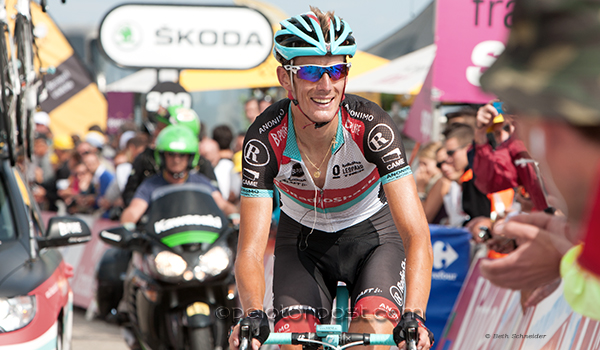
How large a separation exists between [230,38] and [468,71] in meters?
4.60

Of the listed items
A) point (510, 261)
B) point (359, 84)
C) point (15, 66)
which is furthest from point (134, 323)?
point (359, 84)

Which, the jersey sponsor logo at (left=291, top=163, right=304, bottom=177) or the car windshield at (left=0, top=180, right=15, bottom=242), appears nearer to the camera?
the jersey sponsor logo at (left=291, top=163, right=304, bottom=177)

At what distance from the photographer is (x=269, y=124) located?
3711mm

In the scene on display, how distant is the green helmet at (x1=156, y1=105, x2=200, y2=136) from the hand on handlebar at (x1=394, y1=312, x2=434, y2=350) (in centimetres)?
566

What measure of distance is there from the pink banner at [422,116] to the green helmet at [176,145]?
10.9 ft

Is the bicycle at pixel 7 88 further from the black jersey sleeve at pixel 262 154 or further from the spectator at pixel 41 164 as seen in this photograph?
the spectator at pixel 41 164

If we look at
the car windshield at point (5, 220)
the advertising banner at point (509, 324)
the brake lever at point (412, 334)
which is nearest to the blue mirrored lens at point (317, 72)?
the brake lever at point (412, 334)

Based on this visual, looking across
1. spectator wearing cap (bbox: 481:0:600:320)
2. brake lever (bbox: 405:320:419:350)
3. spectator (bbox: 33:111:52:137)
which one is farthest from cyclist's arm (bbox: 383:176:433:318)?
spectator (bbox: 33:111:52:137)

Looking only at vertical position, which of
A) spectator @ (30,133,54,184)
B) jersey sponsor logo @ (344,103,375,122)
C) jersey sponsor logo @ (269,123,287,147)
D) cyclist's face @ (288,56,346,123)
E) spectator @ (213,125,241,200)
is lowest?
spectator @ (30,133,54,184)

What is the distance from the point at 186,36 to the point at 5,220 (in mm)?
7021

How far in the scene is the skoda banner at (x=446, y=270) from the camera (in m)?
7.31

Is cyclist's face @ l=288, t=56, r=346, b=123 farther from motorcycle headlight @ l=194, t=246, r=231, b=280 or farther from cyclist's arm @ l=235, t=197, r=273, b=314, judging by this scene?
motorcycle headlight @ l=194, t=246, r=231, b=280

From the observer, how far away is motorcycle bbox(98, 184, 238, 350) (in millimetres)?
5543

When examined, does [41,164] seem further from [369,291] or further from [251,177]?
[369,291]
